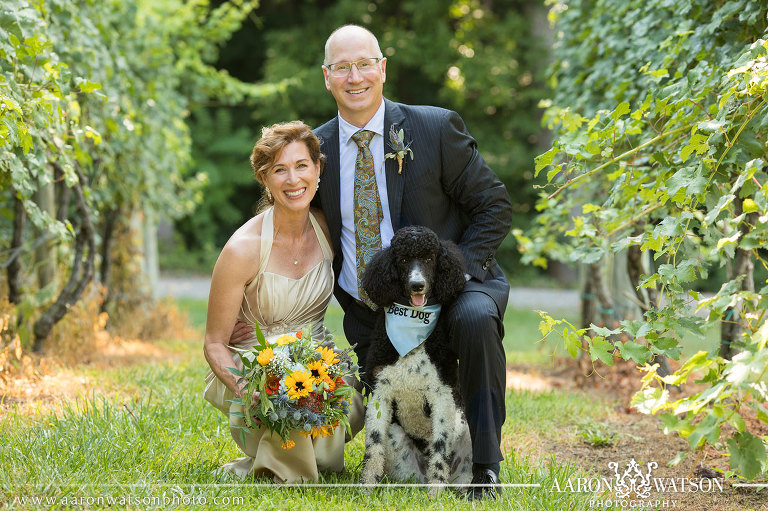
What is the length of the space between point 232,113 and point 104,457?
15.5 metres

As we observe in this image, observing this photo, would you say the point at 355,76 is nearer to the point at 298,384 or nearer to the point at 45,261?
the point at 298,384

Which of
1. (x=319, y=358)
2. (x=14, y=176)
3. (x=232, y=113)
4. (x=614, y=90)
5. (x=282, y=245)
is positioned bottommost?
(x=319, y=358)

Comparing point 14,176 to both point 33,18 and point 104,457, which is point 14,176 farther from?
point 104,457

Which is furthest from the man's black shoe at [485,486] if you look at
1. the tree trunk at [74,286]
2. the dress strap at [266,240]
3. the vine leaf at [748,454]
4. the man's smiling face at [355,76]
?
the tree trunk at [74,286]

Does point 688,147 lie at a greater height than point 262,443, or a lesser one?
greater

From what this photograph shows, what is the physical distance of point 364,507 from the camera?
2.88 meters

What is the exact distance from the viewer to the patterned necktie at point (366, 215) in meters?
3.38

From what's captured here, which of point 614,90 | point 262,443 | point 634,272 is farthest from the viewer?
point 634,272

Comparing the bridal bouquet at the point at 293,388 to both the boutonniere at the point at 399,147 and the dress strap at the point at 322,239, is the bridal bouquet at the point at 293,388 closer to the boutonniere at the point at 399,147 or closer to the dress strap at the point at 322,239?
the dress strap at the point at 322,239

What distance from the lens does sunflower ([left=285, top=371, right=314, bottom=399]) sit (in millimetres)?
2896

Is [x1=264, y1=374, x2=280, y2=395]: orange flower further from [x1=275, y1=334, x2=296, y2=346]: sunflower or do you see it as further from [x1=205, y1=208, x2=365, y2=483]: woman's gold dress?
[x1=205, y1=208, x2=365, y2=483]: woman's gold dress

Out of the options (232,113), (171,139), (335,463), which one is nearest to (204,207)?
(232,113)

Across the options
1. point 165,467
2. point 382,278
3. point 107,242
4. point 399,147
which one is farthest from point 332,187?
point 107,242

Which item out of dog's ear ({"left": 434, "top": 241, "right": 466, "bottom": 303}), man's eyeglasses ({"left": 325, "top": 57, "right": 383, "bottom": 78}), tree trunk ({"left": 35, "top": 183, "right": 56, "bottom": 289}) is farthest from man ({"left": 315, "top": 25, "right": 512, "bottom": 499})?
tree trunk ({"left": 35, "top": 183, "right": 56, "bottom": 289})
